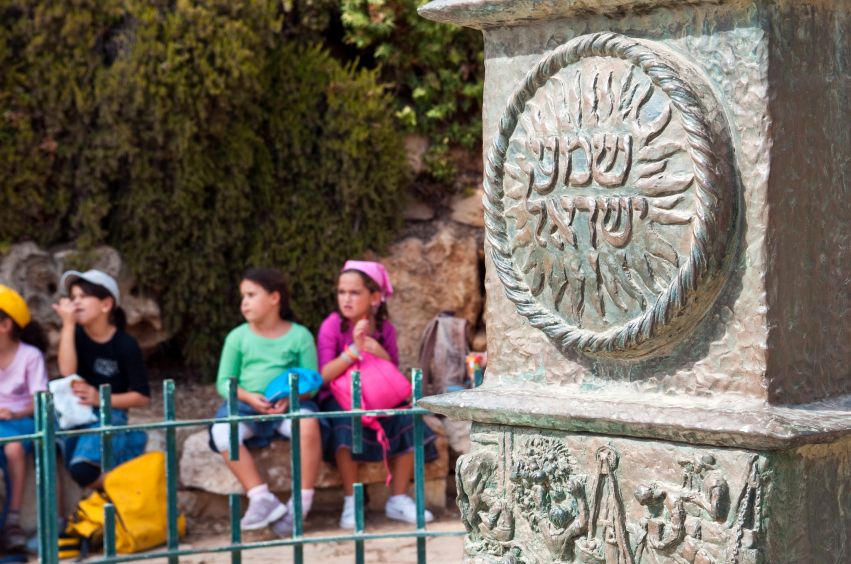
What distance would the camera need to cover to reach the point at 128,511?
4.94 meters

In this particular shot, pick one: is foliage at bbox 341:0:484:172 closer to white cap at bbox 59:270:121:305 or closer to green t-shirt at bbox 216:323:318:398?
green t-shirt at bbox 216:323:318:398

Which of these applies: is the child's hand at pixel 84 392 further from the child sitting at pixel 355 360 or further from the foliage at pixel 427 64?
the foliage at pixel 427 64

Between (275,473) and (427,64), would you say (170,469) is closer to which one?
(275,473)

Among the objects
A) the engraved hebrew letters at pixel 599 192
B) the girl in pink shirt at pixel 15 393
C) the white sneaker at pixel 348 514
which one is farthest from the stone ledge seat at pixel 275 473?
the engraved hebrew letters at pixel 599 192

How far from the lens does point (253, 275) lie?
5.41 m

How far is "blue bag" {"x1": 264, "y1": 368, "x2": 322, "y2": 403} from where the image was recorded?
521cm

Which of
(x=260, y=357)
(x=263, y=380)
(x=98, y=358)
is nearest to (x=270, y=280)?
(x=260, y=357)

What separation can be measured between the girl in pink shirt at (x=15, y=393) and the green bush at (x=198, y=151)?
2.69 ft

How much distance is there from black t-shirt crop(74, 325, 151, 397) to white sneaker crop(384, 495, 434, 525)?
121cm

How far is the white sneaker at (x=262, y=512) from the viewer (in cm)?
515

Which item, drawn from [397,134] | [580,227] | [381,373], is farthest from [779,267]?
[397,134]

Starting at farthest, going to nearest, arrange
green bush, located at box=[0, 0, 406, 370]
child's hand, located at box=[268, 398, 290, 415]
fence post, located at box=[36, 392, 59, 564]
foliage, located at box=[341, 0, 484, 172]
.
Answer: foliage, located at box=[341, 0, 484, 172] < green bush, located at box=[0, 0, 406, 370] < child's hand, located at box=[268, 398, 290, 415] < fence post, located at box=[36, 392, 59, 564]

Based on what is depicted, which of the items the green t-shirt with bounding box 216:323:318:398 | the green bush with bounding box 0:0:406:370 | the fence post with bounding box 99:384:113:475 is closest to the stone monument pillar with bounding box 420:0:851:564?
the fence post with bounding box 99:384:113:475

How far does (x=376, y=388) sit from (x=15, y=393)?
1.56 metres
